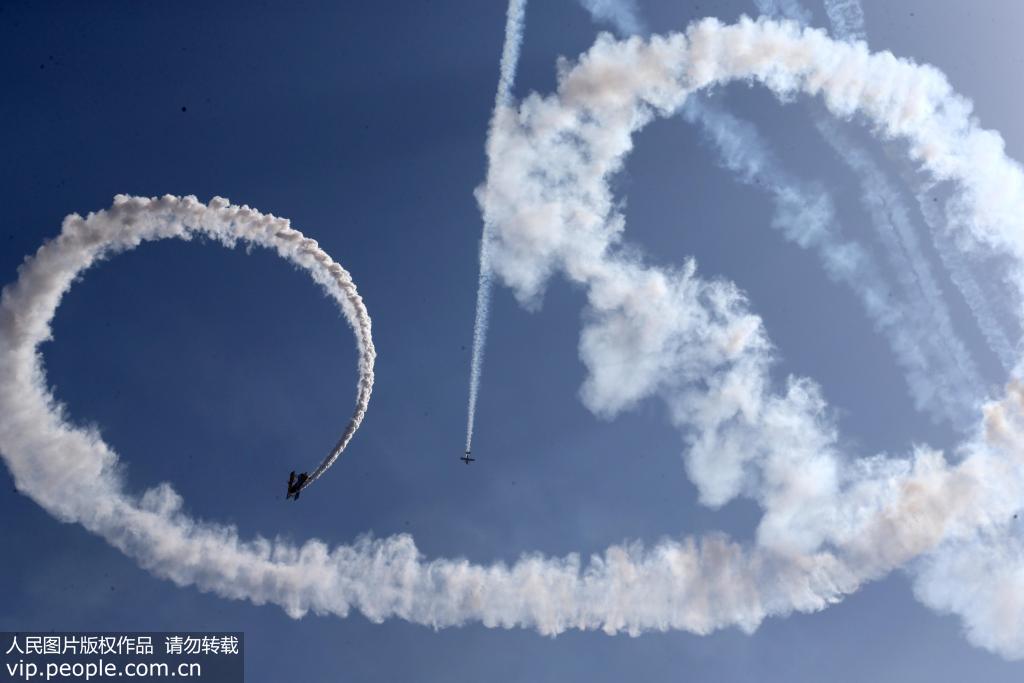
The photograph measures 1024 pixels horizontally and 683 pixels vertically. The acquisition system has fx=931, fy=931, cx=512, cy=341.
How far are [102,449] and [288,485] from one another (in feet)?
44.5

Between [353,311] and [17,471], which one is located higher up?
[353,311]

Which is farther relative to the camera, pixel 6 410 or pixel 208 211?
pixel 6 410

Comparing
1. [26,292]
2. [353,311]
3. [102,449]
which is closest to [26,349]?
[26,292]

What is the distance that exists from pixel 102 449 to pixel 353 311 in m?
22.3

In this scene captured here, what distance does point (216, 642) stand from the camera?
64.4 metres

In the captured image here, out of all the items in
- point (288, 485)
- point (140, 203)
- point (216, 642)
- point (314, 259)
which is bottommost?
point (216, 642)

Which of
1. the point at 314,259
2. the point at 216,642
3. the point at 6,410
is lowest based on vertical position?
the point at 216,642

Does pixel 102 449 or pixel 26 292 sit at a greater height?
pixel 26 292

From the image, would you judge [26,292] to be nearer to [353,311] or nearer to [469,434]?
[353,311]

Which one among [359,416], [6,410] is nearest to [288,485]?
[359,416]

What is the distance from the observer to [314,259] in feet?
204

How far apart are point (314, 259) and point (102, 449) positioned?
22.2 meters

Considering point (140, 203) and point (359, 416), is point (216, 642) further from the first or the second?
point (140, 203)

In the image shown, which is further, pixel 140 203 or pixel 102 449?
pixel 102 449
